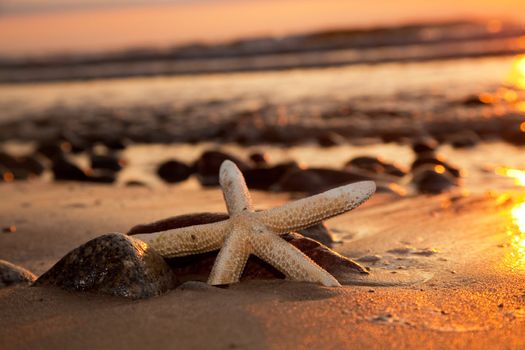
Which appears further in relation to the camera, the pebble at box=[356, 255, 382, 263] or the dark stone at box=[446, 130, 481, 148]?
the dark stone at box=[446, 130, 481, 148]

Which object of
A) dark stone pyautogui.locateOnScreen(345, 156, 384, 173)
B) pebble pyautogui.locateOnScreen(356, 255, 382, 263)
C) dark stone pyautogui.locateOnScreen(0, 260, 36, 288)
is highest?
dark stone pyautogui.locateOnScreen(0, 260, 36, 288)

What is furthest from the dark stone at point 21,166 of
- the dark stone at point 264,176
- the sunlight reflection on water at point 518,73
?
the sunlight reflection on water at point 518,73

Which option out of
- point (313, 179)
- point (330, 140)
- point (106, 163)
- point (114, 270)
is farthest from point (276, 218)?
→ point (330, 140)

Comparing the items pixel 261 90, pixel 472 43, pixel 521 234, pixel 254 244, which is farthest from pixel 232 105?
pixel 472 43

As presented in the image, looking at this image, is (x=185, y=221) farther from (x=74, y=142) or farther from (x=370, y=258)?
(x=74, y=142)

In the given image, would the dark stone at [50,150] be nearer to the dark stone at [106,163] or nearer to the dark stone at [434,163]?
the dark stone at [106,163]

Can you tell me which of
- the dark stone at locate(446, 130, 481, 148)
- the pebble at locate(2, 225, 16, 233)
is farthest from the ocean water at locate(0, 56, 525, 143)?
the pebble at locate(2, 225, 16, 233)

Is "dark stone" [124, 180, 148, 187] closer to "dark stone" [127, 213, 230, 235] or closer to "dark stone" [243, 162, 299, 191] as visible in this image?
"dark stone" [243, 162, 299, 191]
